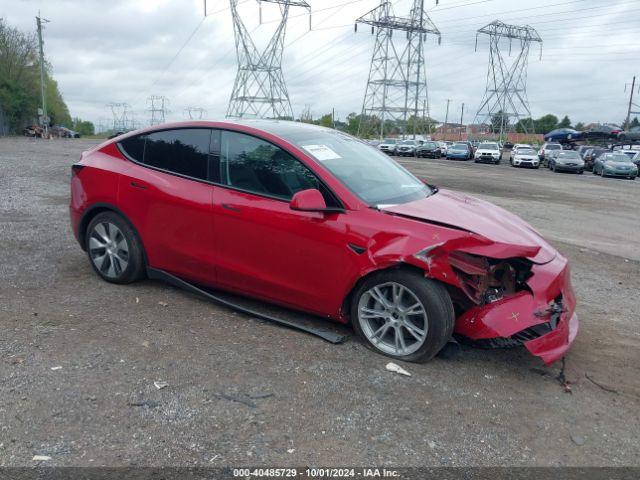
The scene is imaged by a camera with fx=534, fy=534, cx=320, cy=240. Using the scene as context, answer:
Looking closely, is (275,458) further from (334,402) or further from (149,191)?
(149,191)

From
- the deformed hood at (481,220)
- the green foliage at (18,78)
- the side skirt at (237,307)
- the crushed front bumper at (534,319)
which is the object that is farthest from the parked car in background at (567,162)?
the green foliage at (18,78)

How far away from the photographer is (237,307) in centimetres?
447

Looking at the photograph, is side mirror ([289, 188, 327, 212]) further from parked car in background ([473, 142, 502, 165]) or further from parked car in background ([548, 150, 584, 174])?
parked car in background ([473, 142, 502, 165])

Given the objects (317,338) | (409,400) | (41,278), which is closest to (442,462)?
(409,400)

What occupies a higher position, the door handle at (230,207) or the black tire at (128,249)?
the door handle at (230,207)

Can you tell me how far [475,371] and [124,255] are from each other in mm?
3266

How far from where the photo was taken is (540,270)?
380cm

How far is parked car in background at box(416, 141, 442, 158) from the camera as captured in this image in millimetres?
43312

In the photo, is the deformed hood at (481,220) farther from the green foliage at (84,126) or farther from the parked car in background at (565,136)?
the green foliage at (84,126)

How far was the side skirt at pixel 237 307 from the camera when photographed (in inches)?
160

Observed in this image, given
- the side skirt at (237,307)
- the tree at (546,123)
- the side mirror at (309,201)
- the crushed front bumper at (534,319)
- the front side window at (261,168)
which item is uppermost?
the tree at (546,123)

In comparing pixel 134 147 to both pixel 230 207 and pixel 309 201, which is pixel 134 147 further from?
pixel 309 201

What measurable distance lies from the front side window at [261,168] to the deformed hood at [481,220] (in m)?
0.74

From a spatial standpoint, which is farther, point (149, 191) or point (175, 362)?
point (149, 191)
